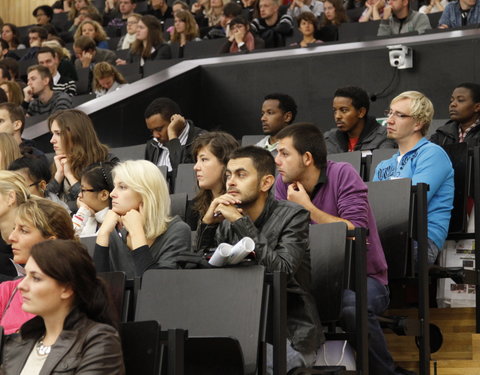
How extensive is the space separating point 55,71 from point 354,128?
11.2 feet

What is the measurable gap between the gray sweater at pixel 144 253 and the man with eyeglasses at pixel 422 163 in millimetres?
1033

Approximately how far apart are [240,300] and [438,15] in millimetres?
5354

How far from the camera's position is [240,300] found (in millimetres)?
2658

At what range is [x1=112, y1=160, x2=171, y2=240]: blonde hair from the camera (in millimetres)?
3244

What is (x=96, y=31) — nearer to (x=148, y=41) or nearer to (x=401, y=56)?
(x=148, y=41)

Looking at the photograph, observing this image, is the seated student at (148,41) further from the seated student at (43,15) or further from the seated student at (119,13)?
the seated student at (43,15)

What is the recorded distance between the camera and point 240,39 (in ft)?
25.2

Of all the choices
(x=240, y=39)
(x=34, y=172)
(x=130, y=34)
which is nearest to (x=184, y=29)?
(x=130, y=34)

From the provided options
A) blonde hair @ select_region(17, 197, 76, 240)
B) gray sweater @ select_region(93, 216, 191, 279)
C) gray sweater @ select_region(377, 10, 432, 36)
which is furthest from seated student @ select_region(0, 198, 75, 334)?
gray sweater @ select_region(377, 10, 432, 36)

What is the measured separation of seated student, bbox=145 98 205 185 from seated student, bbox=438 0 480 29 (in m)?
2.32

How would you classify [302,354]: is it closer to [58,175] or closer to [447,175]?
[447,175]

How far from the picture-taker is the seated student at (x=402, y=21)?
23.3ft

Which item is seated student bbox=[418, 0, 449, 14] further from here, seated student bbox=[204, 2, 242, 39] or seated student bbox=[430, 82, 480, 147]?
seated student bbox=[430, 82, 480, 147]

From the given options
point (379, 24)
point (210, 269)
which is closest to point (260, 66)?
point (379, 24)
